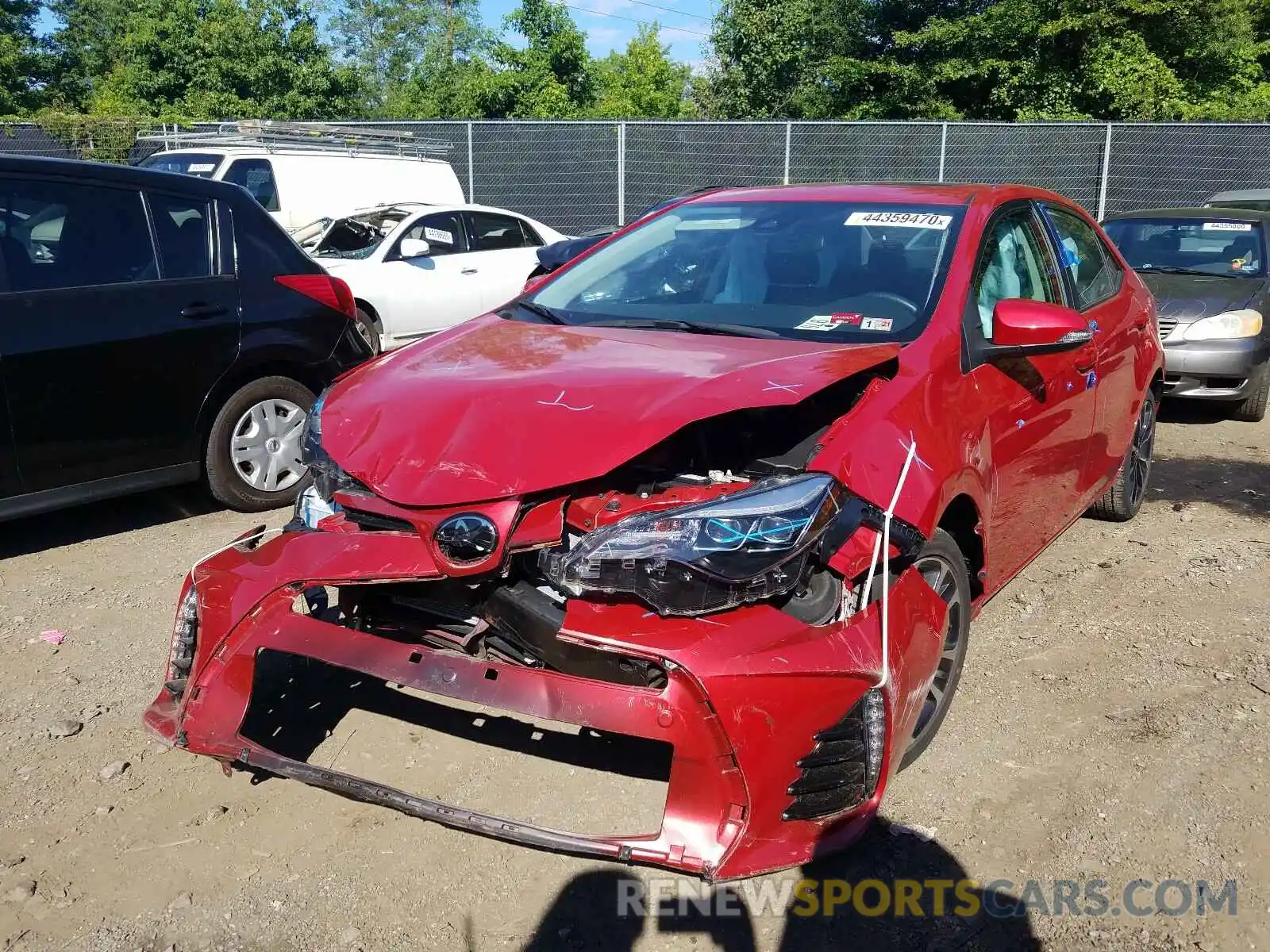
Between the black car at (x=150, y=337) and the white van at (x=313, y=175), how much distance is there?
6.20 meters

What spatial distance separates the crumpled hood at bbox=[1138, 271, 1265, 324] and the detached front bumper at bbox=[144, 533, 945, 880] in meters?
6.13

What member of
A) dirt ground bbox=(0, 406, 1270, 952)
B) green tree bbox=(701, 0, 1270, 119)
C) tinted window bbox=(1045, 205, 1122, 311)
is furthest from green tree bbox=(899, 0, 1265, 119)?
dirt ground bbox=(0, 406, 1270, 952)

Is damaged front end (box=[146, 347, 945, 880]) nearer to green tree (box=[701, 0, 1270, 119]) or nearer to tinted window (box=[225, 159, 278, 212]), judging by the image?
tinted window (box=[225, 159, 278, 212])

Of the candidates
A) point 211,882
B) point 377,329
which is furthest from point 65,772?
point 377,329

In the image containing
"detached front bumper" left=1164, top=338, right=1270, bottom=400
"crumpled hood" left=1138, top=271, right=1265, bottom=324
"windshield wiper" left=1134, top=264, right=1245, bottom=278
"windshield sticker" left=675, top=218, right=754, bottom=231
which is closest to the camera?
"windshield sticker" left=675, top=218, right=754, bottom=231

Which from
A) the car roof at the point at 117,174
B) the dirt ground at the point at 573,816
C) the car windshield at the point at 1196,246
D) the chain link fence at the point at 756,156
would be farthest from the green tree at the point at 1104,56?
the car roof at the point at 117,174

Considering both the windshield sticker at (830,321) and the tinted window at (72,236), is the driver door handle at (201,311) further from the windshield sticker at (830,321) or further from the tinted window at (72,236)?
the windshield sticker at (830,321)

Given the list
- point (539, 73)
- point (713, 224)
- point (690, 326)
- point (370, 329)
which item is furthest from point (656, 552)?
point (539, 73)

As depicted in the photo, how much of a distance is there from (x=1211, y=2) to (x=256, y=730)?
2599cm

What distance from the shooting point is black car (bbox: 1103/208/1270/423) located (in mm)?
7645

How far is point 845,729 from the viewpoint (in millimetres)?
2527

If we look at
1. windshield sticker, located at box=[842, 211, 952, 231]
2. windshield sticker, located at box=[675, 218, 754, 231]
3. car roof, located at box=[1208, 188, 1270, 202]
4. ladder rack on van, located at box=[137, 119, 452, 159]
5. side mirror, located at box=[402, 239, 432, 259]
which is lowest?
side mirror, located at box=[402, 239, 432, 259]

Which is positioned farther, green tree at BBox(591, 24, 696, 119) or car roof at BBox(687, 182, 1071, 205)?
green tree at BBox(591, 24, 696, 119)

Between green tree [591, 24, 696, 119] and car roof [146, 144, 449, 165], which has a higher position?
green tree [591, 24, 696, 119]
